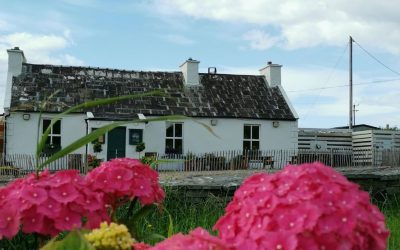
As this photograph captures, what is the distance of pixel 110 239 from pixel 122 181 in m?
0.53

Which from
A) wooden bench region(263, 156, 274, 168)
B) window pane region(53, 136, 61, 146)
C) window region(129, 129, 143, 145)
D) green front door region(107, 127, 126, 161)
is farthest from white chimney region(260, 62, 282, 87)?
window pane region(53, 136, 61, 146)

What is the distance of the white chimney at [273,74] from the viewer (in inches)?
1152

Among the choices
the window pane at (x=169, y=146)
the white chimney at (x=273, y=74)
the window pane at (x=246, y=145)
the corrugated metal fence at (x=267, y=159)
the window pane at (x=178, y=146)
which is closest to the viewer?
the corrugated metal fence at (x=267, y=159)

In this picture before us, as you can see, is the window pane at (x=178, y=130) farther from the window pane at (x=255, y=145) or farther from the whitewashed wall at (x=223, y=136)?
the window pane at (x=255, y=145)

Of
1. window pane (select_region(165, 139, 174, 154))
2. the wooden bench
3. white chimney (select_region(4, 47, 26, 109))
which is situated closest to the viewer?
the wooden bench

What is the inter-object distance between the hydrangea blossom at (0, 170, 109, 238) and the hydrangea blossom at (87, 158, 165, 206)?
0.34 feet

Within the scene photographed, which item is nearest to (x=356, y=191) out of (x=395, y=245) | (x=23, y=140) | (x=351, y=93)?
(x=395, y=245)

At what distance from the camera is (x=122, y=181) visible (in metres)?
1.82

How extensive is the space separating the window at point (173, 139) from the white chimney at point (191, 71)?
290cm

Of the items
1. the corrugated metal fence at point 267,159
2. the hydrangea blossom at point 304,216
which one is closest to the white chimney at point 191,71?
the corrugated metal fence at point 267,159

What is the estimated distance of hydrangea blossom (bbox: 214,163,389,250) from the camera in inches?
48.3

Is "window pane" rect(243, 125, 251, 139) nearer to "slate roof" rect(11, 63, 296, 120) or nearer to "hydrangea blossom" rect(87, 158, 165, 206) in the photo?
"slate roof" rect(11, 63, 296, 120)

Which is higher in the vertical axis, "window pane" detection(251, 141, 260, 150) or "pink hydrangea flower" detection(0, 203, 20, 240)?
"window pane" detection(251, 141, 260, 150)

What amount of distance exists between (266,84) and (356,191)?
2832 cm
